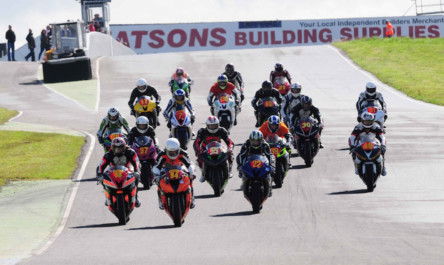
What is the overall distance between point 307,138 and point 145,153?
15.5 feet

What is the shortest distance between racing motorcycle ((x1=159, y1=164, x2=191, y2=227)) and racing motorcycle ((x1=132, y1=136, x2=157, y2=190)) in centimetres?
410

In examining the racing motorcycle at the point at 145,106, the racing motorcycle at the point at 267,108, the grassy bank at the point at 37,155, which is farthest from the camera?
the racing motorcycle at the point at 145,106

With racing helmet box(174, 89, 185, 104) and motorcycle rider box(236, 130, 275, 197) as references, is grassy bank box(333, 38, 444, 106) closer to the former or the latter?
racing helmet box(174, 89, 185, 104)

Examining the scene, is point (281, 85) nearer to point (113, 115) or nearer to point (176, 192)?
point (113, 115)

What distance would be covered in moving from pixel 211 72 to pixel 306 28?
1240 inches

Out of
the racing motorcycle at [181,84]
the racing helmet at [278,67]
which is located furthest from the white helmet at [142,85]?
the racing helmet at [278,67]

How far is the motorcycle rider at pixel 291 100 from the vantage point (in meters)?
27.2

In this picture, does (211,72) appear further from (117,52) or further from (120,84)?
(117,52)

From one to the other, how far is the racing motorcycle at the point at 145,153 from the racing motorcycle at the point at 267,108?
6283 millimetres

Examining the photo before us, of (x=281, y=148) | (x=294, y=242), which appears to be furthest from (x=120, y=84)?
(x=294, y=242)

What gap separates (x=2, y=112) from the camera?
4175 cm

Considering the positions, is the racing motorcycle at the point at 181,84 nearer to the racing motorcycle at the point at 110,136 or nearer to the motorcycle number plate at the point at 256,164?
the racing motorcycle at the point at 110,136

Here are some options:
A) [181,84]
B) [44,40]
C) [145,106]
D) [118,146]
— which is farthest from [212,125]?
[44,40]

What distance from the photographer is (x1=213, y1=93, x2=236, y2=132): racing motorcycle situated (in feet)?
91.5
